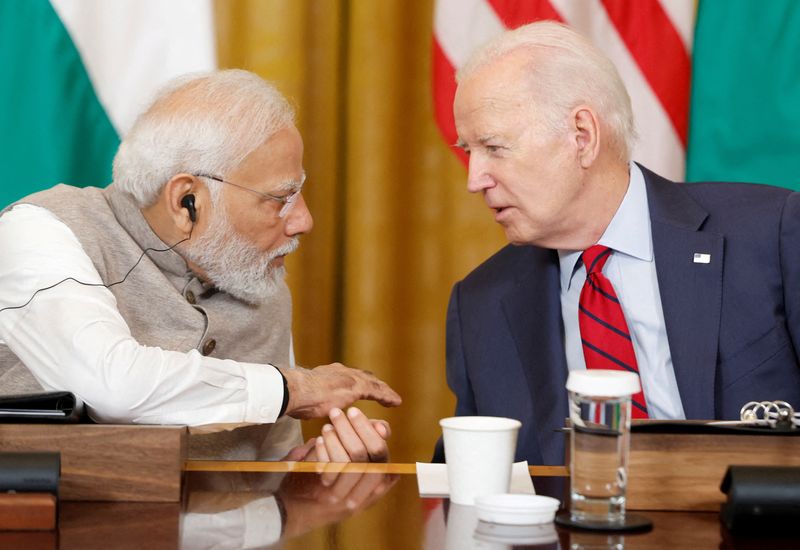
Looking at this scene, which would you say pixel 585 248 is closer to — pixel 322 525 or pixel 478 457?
pixel 478 457

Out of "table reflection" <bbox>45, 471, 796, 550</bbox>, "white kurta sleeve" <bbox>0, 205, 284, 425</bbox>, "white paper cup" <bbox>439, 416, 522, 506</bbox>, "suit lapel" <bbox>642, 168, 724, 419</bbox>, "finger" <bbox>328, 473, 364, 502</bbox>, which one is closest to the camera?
"table reflection" <bbox>45, 471, 796, 550</bbox>

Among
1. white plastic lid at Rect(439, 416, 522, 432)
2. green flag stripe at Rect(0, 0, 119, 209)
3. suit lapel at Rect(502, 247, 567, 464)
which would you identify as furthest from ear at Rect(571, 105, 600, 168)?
green flag stripe at Rect(0, 0, 119, 209)

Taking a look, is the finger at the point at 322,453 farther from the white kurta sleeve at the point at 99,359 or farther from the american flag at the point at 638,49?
the american flag at the point at 638,49

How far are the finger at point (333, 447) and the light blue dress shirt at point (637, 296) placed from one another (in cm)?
55

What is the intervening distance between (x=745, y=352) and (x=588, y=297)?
31 cm

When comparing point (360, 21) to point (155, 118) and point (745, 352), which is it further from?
point (745, 352)

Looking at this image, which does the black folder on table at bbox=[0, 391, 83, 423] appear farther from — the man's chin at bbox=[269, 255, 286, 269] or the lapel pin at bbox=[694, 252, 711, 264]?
the lapel pin at bbox=[694, 252, 711, 264]

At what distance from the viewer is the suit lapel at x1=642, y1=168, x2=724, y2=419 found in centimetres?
201

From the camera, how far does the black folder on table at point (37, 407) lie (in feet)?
4.72

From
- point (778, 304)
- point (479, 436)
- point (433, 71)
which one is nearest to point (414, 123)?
point (433, 71)

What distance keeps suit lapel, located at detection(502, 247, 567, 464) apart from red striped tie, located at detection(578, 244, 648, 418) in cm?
7

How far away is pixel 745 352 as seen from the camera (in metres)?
2.04

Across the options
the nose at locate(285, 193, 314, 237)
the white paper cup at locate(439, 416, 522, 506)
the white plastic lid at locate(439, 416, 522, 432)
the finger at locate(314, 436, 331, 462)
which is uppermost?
the nose at locate(285, 193, 314, 237)

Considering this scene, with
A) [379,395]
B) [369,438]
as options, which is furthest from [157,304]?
[369,438]
